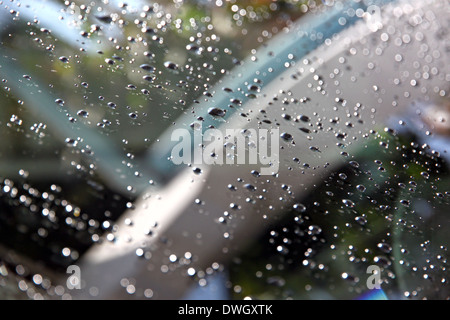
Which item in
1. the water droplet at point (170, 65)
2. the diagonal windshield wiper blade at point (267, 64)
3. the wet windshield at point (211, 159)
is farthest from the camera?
the water droplet at point (170, 65)

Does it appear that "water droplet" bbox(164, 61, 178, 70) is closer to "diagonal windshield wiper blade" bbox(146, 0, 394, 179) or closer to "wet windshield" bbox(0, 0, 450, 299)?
"wet windshield" bbox(0, 0, 450, 299)

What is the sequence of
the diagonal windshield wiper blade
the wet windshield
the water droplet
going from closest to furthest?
the wet windshield < the diagonal windshield wiper blade < the water droplet

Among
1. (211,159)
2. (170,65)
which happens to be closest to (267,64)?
(170,65)

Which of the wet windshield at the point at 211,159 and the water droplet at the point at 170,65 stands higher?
the water droplet at the point at 170,65

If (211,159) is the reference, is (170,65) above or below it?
above

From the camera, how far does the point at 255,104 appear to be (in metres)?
0.92

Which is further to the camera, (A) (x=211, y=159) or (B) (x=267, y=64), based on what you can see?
(B) (x=267, y=64)

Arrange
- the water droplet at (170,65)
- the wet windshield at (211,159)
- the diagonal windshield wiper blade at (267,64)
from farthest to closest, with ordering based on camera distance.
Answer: the water droplet at (170,65)
the diagonal windshield wiper blade at (267,64)
the wet windshield at (211,159)

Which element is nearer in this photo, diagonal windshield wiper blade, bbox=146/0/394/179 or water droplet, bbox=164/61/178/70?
diagonal windshield wiper blade, bbox=146/0/394/179

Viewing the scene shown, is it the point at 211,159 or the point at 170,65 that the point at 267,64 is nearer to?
the point at 170,65

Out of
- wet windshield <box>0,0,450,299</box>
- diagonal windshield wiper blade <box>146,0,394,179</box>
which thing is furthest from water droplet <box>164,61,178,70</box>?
diagonal windshield wiper blade <box>146,0,394,179</box>

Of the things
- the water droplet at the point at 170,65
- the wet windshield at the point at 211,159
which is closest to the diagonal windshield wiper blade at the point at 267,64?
the wet windshield at the point at 211,159

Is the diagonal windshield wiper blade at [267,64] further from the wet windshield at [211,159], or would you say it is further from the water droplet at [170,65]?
the water droplet at [170,65]
